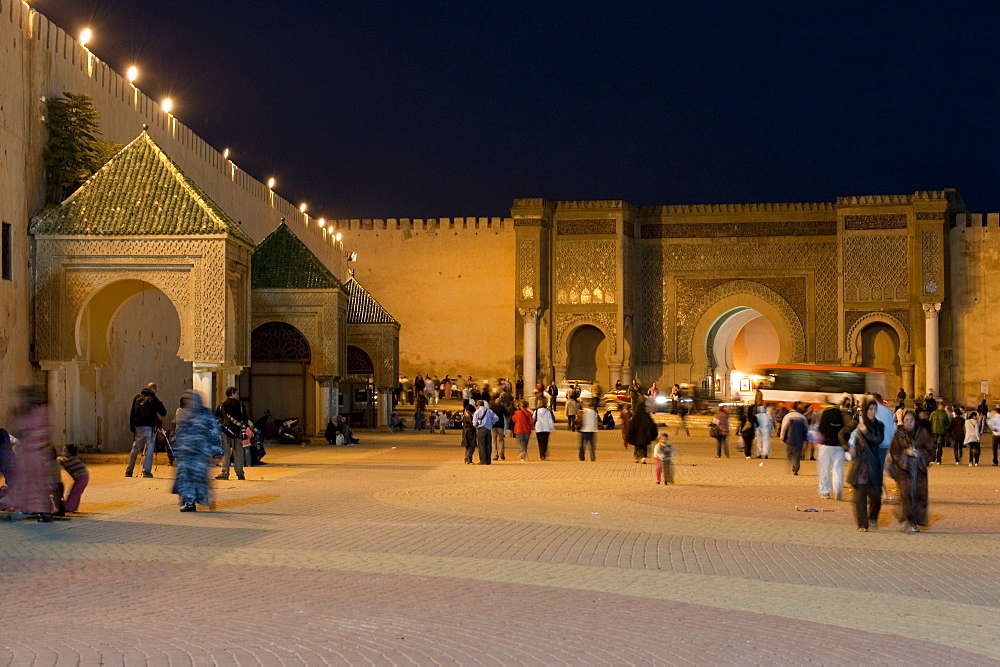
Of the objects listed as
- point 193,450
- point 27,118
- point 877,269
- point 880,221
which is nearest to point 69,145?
point 27,118

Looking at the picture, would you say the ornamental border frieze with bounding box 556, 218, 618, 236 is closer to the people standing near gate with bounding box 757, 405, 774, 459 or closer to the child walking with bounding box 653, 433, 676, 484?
the people standing near gate with bounding box 757, 405, 774, 459

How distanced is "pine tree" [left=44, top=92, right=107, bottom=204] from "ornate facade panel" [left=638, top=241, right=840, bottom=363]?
2268 centimetres

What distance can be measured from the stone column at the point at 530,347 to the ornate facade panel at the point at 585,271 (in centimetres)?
97

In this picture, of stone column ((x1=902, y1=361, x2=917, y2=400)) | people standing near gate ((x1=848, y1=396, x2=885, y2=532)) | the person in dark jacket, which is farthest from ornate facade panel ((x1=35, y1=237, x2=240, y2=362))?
stone column ((x1=902, y1=361, x2=917, y2=400))

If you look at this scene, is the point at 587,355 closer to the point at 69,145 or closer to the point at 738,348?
the point at 738,348

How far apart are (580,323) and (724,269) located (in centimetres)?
462

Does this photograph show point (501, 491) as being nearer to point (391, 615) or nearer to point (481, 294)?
point (391, 615)

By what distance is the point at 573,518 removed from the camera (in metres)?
11.0

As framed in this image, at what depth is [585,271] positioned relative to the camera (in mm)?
37500

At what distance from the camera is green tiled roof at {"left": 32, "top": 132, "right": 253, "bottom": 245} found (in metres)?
16.6

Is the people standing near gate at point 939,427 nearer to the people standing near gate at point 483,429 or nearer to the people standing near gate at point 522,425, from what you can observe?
the people standing near gate at point 522,425

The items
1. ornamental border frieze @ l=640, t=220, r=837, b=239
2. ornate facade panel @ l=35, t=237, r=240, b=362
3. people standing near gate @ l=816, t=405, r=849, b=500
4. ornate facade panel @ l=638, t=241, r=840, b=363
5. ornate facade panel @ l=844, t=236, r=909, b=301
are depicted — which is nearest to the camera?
people standing near gate @ l=816, t=405, r=849, b=500

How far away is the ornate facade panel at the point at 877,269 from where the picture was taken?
35406 mm

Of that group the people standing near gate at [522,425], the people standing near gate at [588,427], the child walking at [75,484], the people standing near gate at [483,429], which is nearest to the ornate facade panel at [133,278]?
the people standing near gate at [483,429]
